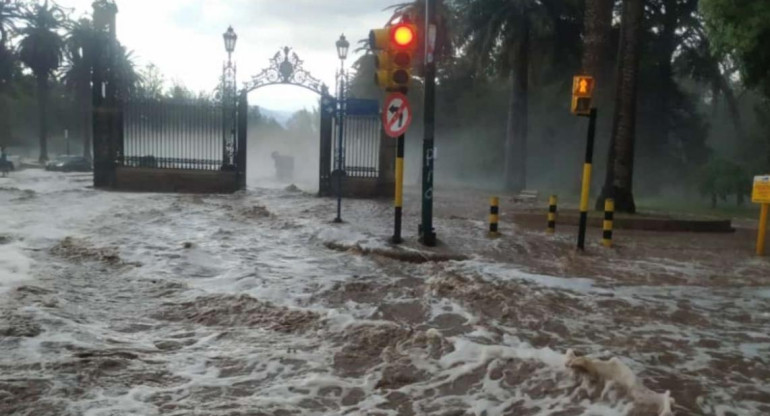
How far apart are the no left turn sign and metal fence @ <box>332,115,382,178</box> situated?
36.0 ft

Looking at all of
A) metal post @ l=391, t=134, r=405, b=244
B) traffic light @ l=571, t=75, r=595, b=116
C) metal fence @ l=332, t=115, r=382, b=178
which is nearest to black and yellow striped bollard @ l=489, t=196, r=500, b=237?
metal post @ l=391, t=134, r=405, b=244

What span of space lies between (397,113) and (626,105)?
326 inches

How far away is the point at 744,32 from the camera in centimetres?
1470

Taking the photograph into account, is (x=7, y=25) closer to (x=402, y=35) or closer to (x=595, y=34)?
(x=595, y=34)

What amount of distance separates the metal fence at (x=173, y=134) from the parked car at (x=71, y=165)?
780 inches

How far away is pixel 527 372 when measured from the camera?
19.0 feet

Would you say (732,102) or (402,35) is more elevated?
(732,102)

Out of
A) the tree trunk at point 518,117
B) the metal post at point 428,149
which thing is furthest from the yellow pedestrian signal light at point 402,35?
the tree trunk at point 518,117

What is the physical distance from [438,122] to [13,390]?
42174mm

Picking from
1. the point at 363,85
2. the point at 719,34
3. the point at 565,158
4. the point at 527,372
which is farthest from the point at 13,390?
the point at 363,85

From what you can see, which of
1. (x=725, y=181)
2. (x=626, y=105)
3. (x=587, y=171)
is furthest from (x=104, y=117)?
(x=725, y=181)

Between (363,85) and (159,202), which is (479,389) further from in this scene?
(363,85)

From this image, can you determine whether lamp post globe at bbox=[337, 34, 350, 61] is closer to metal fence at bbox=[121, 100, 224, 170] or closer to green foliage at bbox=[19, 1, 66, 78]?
metal fence at bbox=[121, 100, 224, 170]

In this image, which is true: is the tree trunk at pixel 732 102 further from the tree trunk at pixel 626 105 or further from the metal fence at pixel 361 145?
the metal fence at pixel 361 145
